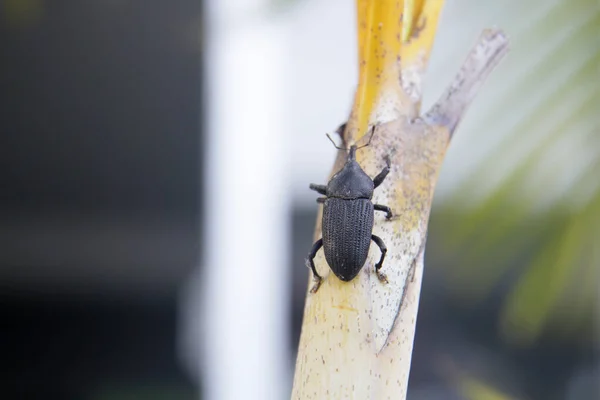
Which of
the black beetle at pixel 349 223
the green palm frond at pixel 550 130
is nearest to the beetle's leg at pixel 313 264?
the black beetle at pixel 349 223

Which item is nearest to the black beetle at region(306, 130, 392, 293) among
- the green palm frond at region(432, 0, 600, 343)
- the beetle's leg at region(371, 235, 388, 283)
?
the beetle's leg at region(371, 235, 388, 283)

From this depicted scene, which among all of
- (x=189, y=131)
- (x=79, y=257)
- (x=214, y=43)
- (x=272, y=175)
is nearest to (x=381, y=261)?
(x=272, y=175)

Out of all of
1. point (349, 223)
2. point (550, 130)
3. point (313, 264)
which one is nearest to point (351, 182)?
point (349, 223)

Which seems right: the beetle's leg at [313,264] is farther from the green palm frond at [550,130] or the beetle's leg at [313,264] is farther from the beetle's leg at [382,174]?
the green palm frond at [550,130]

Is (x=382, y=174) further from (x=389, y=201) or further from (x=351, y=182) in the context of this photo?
(x=351, y=182)

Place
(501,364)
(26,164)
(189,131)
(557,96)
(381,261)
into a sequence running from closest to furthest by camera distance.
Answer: (381,261)
(557,96)
(501,364)
(189,131)
(26,164)

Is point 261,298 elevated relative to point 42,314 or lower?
elevated

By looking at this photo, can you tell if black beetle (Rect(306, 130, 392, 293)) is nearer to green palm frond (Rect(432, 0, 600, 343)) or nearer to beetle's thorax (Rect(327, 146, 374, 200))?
beetle's thorax (Rect(327, 146, 374, 200))

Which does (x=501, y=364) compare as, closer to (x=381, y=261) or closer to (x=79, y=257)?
(x=79, y=257)
